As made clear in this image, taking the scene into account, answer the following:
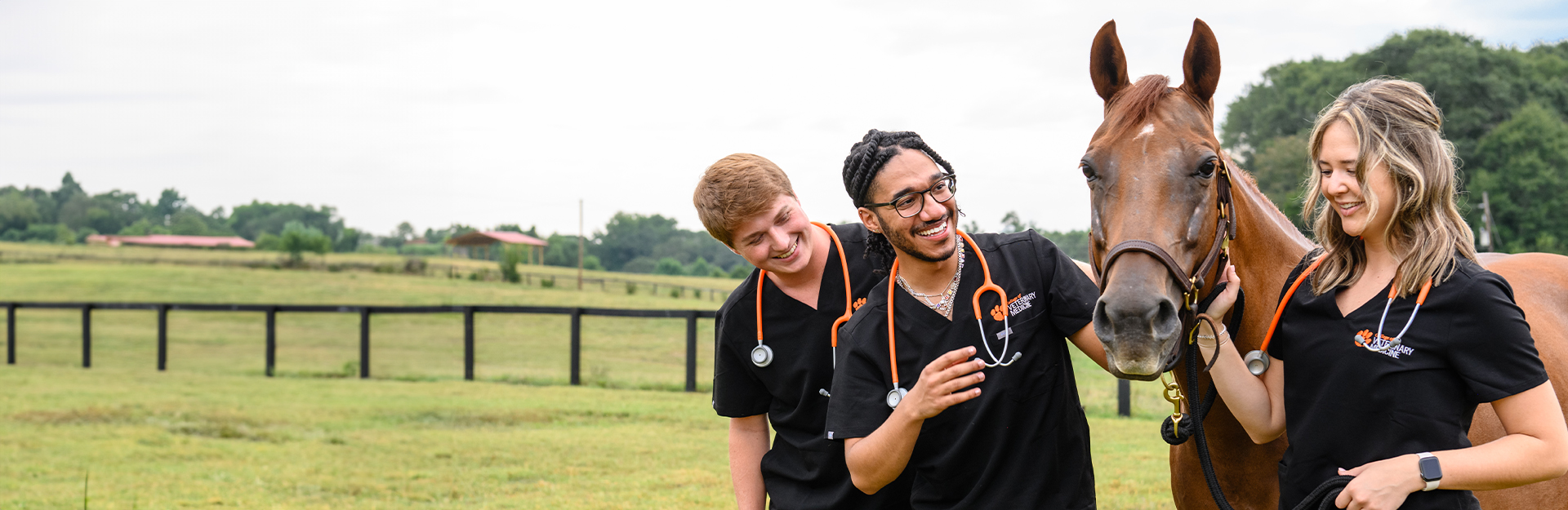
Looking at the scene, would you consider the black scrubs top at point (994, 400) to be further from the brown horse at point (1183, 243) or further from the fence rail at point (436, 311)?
the fence rail at point (436, 311)

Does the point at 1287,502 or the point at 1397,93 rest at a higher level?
the point at 1397,93

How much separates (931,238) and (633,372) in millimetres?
14889

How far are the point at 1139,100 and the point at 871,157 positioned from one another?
64cm

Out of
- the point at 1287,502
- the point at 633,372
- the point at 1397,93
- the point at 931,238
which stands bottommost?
the point at 633,372

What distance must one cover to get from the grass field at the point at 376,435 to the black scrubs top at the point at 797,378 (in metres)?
3.30

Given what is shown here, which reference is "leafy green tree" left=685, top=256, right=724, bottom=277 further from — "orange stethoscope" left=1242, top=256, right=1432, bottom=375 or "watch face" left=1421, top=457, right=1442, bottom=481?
"watch face" left=1421, top=457, right=1442, bottom=481

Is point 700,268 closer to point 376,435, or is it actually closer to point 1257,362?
point 376,435

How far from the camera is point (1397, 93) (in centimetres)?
201

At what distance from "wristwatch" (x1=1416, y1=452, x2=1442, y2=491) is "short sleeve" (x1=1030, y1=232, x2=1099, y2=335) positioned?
2.31 ft

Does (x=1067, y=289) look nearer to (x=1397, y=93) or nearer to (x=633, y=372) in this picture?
(x=1397, y=93)

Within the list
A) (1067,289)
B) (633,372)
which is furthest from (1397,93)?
(633,372)

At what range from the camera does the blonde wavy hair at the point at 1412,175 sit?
1.90 m

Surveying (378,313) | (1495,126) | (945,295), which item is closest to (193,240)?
(378,313)

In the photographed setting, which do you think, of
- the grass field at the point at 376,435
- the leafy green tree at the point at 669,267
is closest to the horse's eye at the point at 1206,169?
the grass field at the point at 376,435
